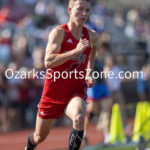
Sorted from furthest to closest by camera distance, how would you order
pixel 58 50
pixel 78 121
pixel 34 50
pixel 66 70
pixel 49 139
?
pixel 34 50, pixel 49 139, pixel 66 70, pixel 58 50, pixel 78 121

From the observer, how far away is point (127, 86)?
1620cm

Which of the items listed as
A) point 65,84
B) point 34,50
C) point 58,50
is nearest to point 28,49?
point 34,50

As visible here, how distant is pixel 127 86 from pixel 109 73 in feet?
17.1

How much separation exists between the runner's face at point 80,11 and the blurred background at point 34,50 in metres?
5.02

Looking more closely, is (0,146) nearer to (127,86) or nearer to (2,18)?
(2,18)

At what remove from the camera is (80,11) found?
6090mm

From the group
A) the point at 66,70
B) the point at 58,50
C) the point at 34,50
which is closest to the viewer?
the point at 58,50

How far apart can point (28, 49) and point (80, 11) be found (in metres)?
7.71

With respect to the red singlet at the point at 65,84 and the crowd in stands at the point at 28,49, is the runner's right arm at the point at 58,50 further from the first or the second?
the crowd in stands at the point at 28,49

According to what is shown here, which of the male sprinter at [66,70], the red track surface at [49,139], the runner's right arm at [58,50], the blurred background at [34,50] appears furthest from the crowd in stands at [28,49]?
the runner's right arm at [58,50]

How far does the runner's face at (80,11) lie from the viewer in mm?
6090

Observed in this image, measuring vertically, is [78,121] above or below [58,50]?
below

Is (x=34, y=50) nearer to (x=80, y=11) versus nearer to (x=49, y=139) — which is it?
(x=49, y=139)

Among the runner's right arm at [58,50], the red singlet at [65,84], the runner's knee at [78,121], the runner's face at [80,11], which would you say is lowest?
the runner's knee at [78,121]
